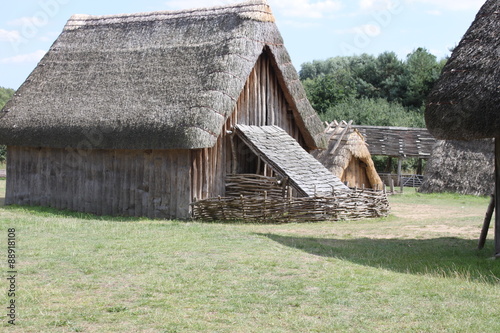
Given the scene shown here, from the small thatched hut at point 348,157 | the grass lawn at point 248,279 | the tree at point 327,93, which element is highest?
the tree at point 327,93

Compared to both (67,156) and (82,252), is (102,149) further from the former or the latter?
(82,252)

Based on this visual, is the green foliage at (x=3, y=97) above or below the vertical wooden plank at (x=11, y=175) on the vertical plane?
above

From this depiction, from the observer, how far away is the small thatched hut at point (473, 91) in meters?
10.6

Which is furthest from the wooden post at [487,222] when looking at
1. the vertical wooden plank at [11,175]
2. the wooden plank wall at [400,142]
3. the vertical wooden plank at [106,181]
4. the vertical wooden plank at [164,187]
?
the wooden plank wall at [400,142]

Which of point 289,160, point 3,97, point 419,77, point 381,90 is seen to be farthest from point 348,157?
point 3,97

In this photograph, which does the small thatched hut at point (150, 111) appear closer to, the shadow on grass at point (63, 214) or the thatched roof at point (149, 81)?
the thatched roof at point (149, 81)

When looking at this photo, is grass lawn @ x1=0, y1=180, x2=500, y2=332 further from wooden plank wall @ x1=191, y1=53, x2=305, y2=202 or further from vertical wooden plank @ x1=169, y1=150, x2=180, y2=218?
wooden plank wall @ x1=191, y1=53, x2=305, y2=202

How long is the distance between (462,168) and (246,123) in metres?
12.2

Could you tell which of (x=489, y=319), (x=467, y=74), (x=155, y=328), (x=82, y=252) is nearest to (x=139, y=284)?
(x=155, y=328)

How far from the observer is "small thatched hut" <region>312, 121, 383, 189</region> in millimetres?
25969

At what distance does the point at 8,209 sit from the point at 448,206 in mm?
13441

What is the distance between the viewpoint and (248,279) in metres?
9.09

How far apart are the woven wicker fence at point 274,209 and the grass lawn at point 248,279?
1.24 meters

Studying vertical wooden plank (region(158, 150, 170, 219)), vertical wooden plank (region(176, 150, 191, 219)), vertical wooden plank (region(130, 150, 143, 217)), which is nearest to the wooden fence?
vertical wooden plank (region(176, 150, 191, 219))
